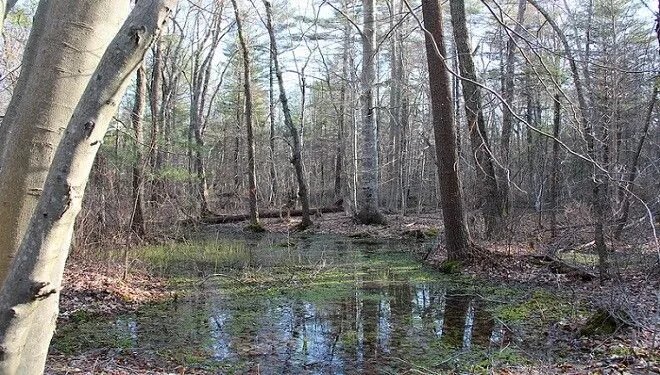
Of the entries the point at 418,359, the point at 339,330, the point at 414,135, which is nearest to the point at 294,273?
the point at 339,330

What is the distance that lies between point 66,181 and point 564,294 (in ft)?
23.8

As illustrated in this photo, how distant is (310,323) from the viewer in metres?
6.11

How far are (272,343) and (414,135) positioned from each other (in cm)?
2805

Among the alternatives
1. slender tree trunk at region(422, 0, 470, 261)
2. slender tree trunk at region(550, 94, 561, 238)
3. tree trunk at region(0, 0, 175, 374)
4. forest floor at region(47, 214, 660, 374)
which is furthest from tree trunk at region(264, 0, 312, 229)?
tree trunk at region(0, 0, 175, 374)

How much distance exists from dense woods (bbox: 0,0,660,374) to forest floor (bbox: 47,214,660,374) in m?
0.10

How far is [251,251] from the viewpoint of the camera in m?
12.5

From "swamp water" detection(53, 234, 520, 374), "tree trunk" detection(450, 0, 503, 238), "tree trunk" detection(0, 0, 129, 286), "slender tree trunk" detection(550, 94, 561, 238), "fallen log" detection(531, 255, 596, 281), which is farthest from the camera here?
"slender tree trunk" detection(550, 94, 561, 238)

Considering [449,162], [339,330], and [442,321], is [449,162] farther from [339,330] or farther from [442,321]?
[339,330]

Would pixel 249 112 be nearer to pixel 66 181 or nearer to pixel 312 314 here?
pixel 312 314

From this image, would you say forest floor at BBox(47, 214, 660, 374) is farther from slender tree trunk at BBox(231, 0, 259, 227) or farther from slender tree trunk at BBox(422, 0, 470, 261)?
slender tree trunk at BBox(231, 0, 259, 227)

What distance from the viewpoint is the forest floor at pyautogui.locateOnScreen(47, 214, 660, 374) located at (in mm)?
4219

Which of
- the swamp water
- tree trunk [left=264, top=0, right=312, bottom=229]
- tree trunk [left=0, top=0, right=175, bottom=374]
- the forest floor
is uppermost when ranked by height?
tree trunk [left=264, top=0, right=312, bottom=229]

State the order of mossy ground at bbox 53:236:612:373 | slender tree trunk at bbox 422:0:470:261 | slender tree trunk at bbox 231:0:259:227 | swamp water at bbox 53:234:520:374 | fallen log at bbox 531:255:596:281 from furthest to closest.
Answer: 1. slender tree trunk at bbox 231:0:259:227
2. slender tree trunk at bbox 422:0:470:261
3. fallen log at bbox 531:255:596:281
4. mossy ground at bbox 53:236:612:373
5. swamp water at bbox 53:234:520:374

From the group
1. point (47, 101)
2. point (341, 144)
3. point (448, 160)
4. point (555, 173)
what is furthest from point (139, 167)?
point (341, 144)
